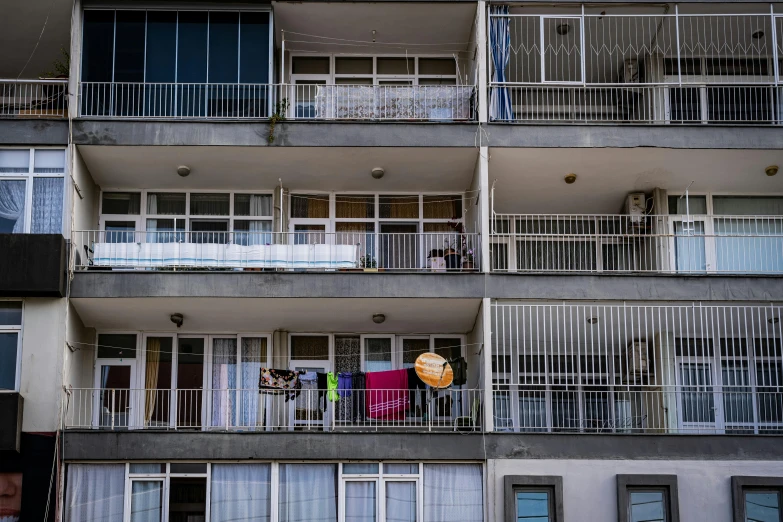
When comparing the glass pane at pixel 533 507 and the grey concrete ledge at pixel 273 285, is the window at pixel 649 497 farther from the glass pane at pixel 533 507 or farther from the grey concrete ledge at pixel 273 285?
the grey concrete ledge at pixel 273 285

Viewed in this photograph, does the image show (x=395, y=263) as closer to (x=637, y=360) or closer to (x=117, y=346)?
(x=637, y=360)

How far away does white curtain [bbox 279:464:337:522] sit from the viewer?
850 inches

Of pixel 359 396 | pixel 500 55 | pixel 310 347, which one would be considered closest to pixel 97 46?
pixel 310 347

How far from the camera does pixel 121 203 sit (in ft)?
82.3

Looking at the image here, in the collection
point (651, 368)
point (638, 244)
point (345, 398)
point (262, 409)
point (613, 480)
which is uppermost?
point (638, 244)

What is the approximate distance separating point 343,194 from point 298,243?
144 centimetres

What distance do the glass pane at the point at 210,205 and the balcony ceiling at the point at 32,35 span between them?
4.34m

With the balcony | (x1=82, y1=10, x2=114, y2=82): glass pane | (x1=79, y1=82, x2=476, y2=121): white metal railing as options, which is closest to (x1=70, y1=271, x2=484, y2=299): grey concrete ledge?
(x1=79, y1=82, x2=476, y2=121): white metal railing

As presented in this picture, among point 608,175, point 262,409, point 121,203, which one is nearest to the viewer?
point 262,409

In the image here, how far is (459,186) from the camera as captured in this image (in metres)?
25.2

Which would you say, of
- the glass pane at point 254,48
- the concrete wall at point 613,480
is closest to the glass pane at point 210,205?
the glass pane at point 254,48

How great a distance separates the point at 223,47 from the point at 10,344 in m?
7.28

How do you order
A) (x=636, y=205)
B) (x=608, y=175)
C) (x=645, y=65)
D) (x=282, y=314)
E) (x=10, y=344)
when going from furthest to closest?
1. (x=645, y=65)
2. (x=636, y=205)
3. (x=608, y=175)
4. (x=282, y=314)
5. (x=10, y=344)

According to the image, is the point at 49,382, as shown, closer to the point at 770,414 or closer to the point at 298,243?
the point at 298,243
